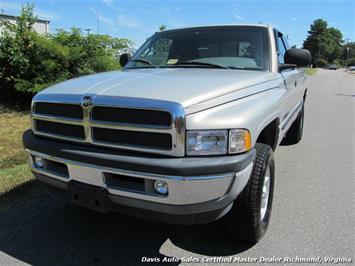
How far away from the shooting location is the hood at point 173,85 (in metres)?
2.66

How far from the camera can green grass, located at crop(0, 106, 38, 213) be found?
13.9 feet

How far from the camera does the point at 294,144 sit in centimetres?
681

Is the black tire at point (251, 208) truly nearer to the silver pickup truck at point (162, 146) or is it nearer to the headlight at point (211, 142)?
the silver pickup truck at point (162, 146)

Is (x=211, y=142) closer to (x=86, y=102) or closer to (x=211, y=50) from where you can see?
(x=86, y=102)

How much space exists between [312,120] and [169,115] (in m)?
7.76

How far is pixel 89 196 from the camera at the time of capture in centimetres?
279

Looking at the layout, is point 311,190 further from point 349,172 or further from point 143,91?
point 143,91

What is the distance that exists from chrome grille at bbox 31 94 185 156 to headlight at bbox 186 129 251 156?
62 mm

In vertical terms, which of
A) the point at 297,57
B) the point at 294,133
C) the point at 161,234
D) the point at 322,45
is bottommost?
the point at 161,234

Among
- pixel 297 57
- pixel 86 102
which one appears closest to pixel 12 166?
pixel 86 102

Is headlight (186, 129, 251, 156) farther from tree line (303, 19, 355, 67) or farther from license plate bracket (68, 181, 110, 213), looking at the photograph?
tree line (303, 19, 355, 67)

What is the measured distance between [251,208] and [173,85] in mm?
1128

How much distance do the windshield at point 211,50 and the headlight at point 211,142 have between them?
57.8 inches

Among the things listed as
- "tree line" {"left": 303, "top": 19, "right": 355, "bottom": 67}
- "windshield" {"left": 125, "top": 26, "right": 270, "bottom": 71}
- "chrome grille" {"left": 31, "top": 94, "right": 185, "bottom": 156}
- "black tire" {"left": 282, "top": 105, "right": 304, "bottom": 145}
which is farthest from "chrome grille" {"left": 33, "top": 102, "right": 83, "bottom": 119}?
"tree line" {"left": 303, "top": 19, "right": 355, "bottom": 67}
